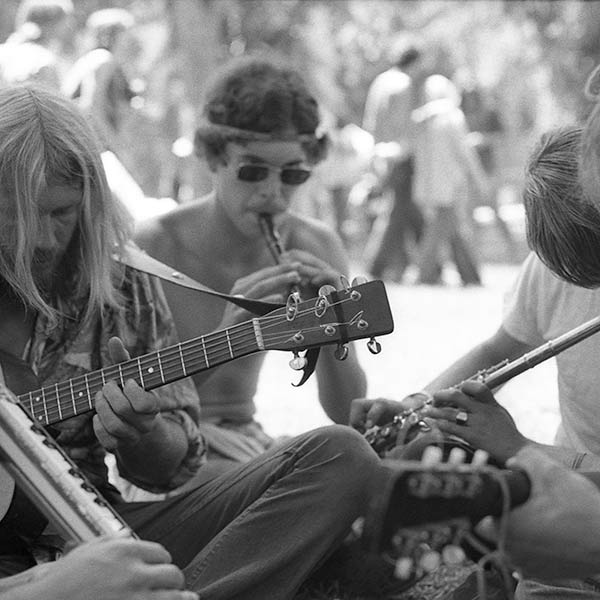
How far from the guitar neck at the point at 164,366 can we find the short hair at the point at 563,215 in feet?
1.86

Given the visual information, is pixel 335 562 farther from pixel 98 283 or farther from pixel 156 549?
pixel 156 549

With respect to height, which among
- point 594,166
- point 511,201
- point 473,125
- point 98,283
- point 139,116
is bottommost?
point 511,201

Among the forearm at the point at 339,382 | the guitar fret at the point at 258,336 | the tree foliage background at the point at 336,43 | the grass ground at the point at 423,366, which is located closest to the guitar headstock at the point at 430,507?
the guitar fret at the point at 258,336

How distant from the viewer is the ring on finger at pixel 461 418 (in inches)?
93.0

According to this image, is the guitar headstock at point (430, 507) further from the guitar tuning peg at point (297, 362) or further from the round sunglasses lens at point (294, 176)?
the round sunglasses lens at point (294, 176)

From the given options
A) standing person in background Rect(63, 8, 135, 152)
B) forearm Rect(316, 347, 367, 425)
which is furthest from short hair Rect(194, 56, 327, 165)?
standing person in background Rect(63, 8, 135, 152)

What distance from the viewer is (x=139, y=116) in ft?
38.4

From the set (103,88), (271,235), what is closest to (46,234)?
(271,235)

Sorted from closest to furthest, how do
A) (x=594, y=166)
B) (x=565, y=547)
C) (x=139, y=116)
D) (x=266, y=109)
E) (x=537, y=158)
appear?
1. (x=565, y=547)
2. (x=594, y=166)
3. (x=537, y=158)
4. (x=266, y=109)
5. (x=139, y=116)

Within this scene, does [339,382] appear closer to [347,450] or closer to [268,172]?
[268,172]

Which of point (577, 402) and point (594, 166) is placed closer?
point (594, 166)

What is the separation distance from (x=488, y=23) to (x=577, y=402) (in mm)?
11100

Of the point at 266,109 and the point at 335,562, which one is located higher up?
the point at 266,109

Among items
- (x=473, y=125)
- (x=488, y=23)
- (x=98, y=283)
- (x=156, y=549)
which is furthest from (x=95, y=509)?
(x=473, y=125)
